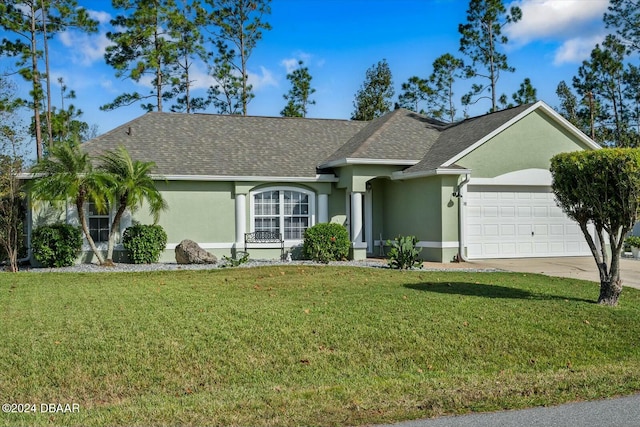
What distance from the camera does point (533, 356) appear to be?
790cm

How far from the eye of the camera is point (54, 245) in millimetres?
17734

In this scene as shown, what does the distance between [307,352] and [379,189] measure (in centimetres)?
1443

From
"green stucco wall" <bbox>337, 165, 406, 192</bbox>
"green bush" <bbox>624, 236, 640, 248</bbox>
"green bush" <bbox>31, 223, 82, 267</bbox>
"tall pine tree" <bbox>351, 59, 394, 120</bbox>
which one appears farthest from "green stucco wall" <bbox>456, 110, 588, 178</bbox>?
"tall pine tree" <bbox>351, 59, 394, 120</bbox>

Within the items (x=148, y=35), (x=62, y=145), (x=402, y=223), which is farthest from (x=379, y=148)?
(x=148, y=35)

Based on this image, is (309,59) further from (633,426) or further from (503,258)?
(633,426)

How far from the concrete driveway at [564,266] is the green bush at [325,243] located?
3.79m

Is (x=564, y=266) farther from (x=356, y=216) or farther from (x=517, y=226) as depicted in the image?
(x=356, y=216)

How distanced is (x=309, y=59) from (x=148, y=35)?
11.0 meters

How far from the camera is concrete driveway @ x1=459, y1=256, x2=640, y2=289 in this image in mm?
15359

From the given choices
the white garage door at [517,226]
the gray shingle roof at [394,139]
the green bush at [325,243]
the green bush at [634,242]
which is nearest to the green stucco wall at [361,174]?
the gray shingle roof at [394,139]

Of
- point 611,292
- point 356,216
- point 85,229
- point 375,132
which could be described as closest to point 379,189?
point 375,132

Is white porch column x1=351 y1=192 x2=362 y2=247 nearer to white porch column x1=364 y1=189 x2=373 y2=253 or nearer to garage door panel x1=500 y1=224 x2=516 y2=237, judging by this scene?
white porch column x1=364 y1=189 x2=373 y2=253

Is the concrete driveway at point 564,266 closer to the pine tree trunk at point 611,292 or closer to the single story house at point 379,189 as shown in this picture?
the single story house at point 379,189

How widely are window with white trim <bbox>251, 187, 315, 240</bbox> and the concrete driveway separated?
5.80m
